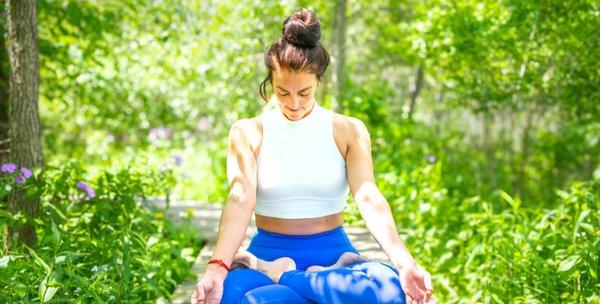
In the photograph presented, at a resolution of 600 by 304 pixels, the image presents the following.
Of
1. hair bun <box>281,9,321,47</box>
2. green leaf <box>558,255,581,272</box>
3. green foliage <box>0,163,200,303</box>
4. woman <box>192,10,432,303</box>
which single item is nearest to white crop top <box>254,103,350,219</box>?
woman <box>192,10,432,303</box>

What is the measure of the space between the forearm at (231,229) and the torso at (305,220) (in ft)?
0.50

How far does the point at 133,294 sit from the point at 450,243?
2120mm

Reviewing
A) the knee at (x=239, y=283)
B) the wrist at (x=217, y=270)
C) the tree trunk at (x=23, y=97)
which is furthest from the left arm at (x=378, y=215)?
the tree trunk at (x=23, y=97)

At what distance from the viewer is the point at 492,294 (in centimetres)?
383

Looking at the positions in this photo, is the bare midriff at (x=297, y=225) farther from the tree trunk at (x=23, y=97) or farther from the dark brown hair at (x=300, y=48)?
the tree trunk at (x=23, y=97)

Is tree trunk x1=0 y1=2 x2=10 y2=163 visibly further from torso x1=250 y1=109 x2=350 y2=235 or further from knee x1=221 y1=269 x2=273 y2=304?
knee x1=221 y1=269 x2=273 y2=304

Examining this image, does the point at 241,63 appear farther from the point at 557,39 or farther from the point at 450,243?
the point at 450,243

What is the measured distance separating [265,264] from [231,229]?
0.19 metres

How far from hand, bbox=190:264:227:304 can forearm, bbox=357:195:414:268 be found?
603 millimetres

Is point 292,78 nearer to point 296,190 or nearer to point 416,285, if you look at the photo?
point 296,190

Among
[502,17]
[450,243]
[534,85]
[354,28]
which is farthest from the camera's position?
[354,28]

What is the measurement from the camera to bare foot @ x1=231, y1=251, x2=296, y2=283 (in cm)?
282

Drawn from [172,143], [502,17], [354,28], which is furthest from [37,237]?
[354,28]

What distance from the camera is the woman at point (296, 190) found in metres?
2.71
